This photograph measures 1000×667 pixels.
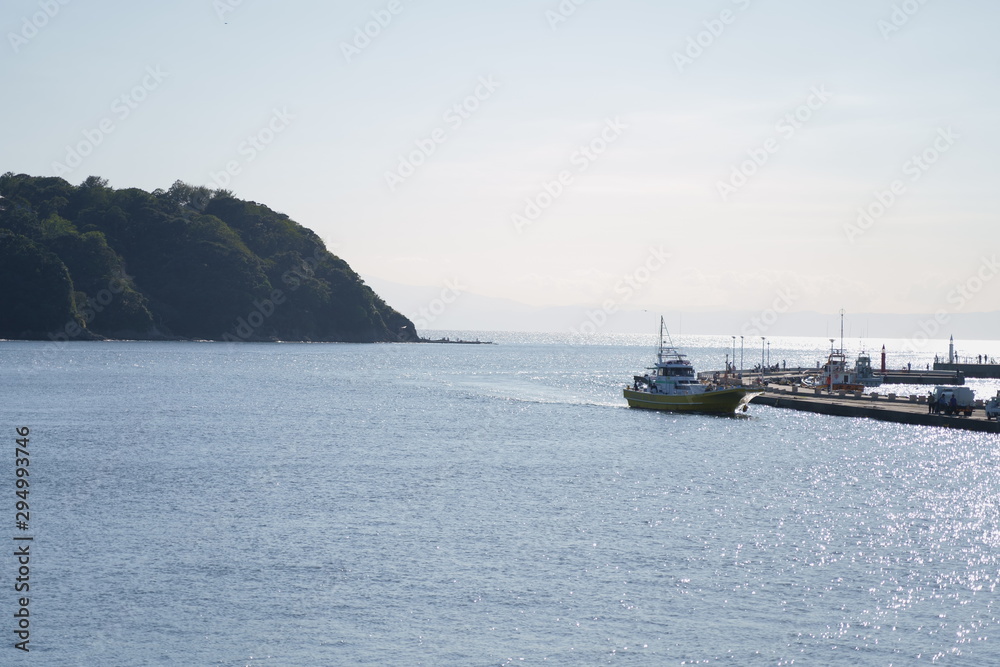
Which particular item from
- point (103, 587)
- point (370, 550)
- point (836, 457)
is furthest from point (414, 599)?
point (836, 457)

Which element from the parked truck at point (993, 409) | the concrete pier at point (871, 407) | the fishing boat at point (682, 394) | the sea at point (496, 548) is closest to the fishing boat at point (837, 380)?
the concrete pier at point (871, 407)

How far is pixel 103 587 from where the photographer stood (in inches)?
1116

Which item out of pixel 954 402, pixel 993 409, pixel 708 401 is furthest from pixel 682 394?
pixel 993 409

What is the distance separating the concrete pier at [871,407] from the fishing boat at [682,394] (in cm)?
→ 522

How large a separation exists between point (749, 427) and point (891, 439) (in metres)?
12.4

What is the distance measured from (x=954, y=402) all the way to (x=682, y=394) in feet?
79.6

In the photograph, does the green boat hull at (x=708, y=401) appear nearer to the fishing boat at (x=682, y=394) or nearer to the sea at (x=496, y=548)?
the fishing boat at (x=682, y=394)

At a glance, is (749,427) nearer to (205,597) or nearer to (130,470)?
(130,470)

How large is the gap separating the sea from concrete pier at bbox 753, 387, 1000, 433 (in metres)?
1.43

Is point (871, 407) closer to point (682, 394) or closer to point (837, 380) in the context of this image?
→ point (682, 394)

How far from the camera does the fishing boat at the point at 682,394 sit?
285 ft

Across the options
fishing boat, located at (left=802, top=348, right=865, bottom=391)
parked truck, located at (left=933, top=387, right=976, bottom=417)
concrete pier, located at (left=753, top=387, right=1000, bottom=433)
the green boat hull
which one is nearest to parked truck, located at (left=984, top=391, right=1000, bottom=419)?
concrete pier, located at (left=753, top=387, right=1000, bottom=433)

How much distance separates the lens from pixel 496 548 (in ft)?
111

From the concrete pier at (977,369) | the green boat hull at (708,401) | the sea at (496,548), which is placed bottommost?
the sea at (496,548)
